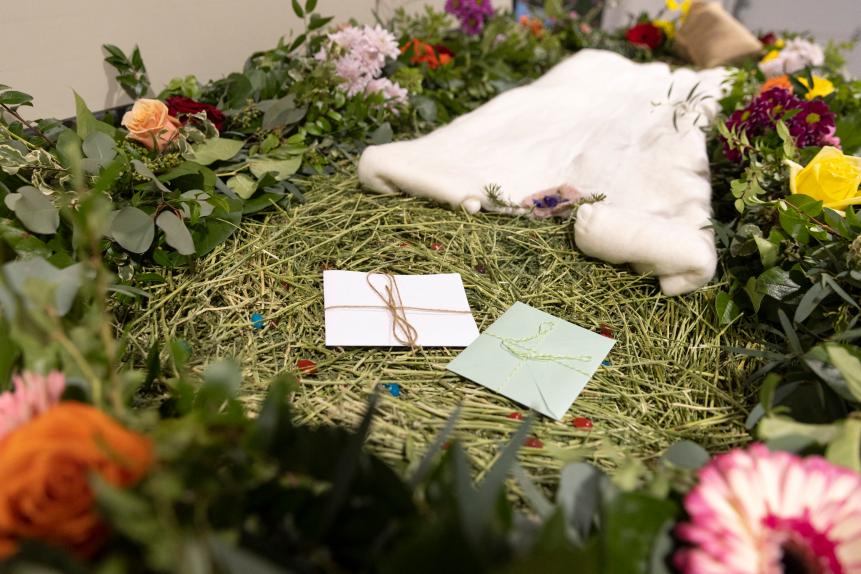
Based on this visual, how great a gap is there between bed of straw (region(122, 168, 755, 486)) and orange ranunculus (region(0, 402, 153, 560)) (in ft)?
0.95

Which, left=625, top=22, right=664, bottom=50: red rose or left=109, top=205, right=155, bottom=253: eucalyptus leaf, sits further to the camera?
left=625, top=22, right=664, bottom=50: red rose

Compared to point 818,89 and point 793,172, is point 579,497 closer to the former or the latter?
point 793,172

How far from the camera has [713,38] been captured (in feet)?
5.24

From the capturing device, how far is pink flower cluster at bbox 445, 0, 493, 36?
1425 mm

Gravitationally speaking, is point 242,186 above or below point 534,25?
below

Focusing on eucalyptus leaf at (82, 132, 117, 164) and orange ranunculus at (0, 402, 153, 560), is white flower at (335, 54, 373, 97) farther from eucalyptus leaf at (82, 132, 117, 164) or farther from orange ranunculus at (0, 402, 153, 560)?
orange ranunculus at (0, 402, 153, 560)

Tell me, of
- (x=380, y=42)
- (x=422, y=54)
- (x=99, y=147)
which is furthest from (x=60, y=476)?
(x=422, y=54)

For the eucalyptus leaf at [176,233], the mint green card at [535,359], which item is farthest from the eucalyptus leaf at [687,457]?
the eucalyptus leaf at [176,233]

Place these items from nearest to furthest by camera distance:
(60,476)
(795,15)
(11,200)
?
(60,476) < (11,200) < (795,15)

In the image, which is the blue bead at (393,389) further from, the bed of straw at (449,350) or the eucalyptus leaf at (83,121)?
the eucalyptus leaf at (83,121)

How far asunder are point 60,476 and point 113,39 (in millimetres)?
917

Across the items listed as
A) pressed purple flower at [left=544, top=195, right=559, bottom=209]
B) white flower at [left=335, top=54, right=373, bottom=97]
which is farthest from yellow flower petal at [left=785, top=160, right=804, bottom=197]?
white flower at [left=335, top=54, right=373, bottom=97]

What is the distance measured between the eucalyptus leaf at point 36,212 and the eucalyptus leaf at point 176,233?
12 cm

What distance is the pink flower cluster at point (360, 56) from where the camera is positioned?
1078 millimetres
